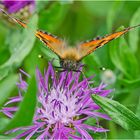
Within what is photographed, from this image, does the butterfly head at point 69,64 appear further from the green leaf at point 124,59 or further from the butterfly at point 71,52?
the green leaf at point 124,59

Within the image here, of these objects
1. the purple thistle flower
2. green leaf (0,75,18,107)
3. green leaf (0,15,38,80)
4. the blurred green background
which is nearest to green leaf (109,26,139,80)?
the blurred green background

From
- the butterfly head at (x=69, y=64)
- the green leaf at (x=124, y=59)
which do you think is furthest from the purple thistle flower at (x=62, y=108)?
the green leaf at (x=124, y=59)

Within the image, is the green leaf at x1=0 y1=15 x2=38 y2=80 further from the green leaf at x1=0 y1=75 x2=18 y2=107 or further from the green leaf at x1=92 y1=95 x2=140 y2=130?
the green leaf at x1=92 y1=95 x2=140 y2=130

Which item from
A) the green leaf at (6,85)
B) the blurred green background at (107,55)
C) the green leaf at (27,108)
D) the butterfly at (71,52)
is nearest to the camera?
the green leaf at (27,108)

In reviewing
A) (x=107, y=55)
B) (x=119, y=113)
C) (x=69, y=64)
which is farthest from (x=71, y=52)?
(x=107, y=55)

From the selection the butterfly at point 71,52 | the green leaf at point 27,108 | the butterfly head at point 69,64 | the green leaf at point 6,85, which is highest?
the butterfly at point 71,52

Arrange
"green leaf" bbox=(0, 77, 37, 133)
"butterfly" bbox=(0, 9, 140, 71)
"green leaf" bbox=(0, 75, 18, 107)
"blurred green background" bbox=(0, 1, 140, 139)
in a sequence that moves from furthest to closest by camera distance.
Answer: "blurred green background" bbox=(0, 1, 140, 139) → "butterfly" bbox=(0, 9, 140, 71) → "green leaf" bbox=(0, 75, 18, 107) → "green leaf" bbox=(0, 77, 37, 133)
